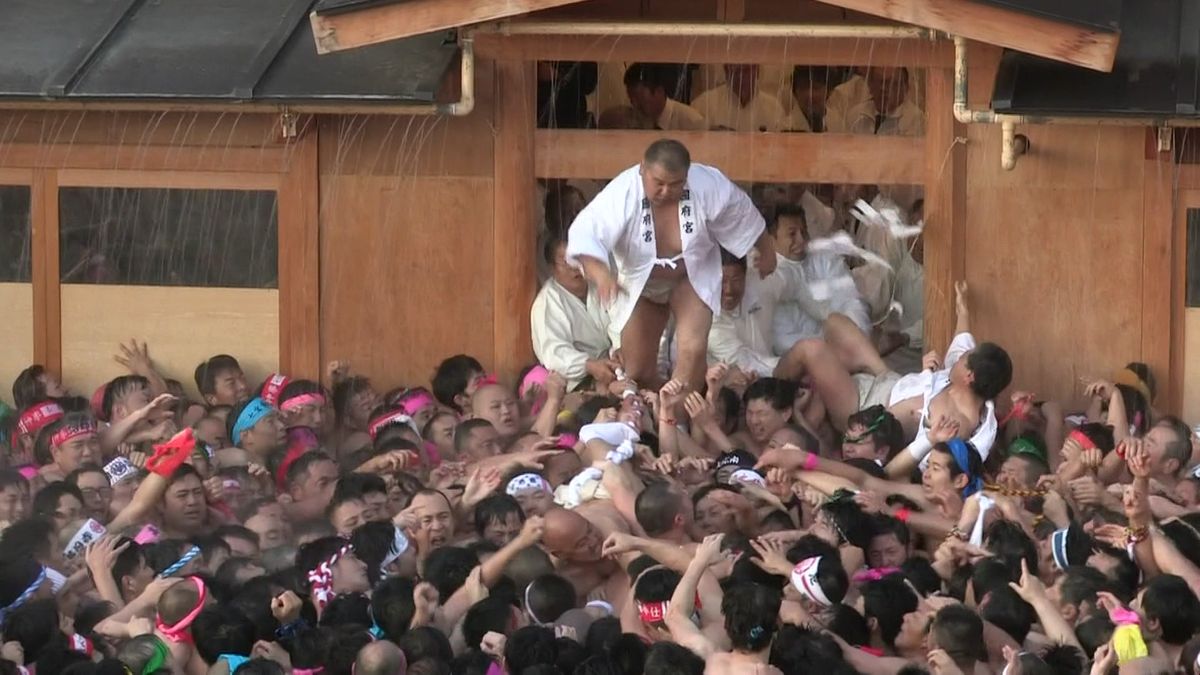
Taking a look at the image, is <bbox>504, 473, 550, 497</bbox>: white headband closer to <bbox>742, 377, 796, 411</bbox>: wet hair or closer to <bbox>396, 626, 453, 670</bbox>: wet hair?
<bbox>742, 377, 796, 411</bbox>: wet hair

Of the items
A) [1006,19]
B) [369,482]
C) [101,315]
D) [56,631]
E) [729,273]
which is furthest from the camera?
[101,315]

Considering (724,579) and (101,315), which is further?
(101,315)

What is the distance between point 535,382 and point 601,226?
107 centimetres

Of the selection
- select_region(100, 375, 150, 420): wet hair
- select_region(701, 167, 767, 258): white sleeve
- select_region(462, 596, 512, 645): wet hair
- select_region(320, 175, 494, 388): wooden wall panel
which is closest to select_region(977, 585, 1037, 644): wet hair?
select_region(462, 596, 512, 645): wet hair

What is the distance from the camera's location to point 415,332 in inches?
528

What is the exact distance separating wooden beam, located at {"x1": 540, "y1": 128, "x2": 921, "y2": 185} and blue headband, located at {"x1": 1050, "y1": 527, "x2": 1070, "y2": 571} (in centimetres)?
294

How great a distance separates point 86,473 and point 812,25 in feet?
13.1

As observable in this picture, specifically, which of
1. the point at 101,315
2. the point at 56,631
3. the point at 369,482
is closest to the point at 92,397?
the point at 101,315

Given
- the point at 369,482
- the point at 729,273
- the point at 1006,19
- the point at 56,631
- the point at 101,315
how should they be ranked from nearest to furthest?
1. the point at 56,631
2. the point at 369,482
3. the point at 1006,19
4. the point at 729,273
5. the point at 101,315

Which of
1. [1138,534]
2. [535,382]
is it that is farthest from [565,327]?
[1138,534]

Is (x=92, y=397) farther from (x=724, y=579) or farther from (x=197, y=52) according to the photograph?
(x=724, y=579)

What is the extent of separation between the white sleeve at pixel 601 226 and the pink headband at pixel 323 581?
236 centimetres

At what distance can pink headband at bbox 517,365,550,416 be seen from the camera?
12758 mm

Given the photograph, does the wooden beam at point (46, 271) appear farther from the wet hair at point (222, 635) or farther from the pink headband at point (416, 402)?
the wet hair at point (222, 635)
